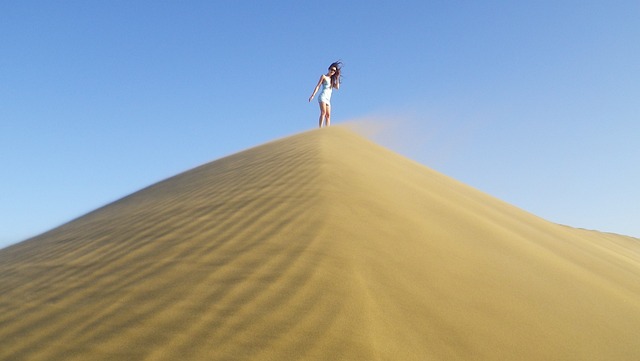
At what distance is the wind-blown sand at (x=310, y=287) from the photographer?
8.39ft

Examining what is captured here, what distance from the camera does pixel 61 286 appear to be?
3.55 m

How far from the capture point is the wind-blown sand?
256 cm

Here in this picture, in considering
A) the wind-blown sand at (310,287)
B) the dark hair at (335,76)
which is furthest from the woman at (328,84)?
the wind-blown sand at (310,287)

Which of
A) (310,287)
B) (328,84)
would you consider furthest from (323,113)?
(310,287)

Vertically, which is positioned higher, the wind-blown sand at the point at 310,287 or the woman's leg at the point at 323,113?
the woman's leg at the point at 323,113

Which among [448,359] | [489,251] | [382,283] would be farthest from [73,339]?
[489,251]

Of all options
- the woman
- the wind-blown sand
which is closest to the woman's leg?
the woman

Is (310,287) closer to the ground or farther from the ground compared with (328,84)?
closer to the ground

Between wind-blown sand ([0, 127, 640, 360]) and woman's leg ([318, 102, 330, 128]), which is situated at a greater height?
woman's leg ([318, 102, 330, 128])

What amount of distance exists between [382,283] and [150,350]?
144cm

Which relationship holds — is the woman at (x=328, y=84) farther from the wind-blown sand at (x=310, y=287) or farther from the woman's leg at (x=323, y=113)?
the wind-blown sand at (x=310, y=287)

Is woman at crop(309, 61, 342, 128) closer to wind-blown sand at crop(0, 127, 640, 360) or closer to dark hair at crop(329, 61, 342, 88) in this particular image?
dark hair at crop(329, 61, 342, 88)

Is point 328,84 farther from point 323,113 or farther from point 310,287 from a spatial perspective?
point 310,287

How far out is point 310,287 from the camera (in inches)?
117
